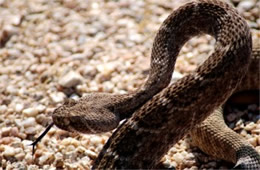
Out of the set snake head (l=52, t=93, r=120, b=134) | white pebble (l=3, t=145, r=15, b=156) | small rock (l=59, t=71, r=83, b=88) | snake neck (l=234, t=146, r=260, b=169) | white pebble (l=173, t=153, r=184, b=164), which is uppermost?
snake head (l=52, t=93, r=120, b=134)

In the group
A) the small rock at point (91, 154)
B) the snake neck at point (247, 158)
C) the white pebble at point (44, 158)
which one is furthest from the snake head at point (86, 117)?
the snake neck at point (247, 158)

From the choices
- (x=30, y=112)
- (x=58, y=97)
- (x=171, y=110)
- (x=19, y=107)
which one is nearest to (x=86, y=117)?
(x=171, y=110)

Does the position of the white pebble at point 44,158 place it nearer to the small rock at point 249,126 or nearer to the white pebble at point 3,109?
the white pebble at point 3,109

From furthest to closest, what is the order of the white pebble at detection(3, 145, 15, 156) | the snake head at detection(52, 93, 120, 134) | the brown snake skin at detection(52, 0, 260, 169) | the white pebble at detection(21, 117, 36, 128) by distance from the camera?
the white pebble at detection(21, 117, 36, 128), the white pebble at detection(3, 145, 15, 156), the snake head at detection(52, 93, 120, 134), the brown snake skin at detection(52, 0, 260, 169)

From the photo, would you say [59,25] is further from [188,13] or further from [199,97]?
[199,97]

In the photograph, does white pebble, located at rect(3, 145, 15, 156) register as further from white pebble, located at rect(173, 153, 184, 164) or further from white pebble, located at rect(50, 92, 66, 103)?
white pebble, located at rect(173, 153, 184, 164)

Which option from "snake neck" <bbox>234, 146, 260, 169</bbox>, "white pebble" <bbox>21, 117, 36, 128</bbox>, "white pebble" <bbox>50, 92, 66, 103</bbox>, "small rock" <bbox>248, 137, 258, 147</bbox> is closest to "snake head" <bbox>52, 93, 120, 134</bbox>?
"white pebble" <bbox>21, 117, 36, 128</bbox>

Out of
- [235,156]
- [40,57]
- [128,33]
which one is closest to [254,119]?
[235,156]

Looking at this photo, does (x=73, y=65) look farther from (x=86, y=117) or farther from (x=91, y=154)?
(x=86, y=117)
